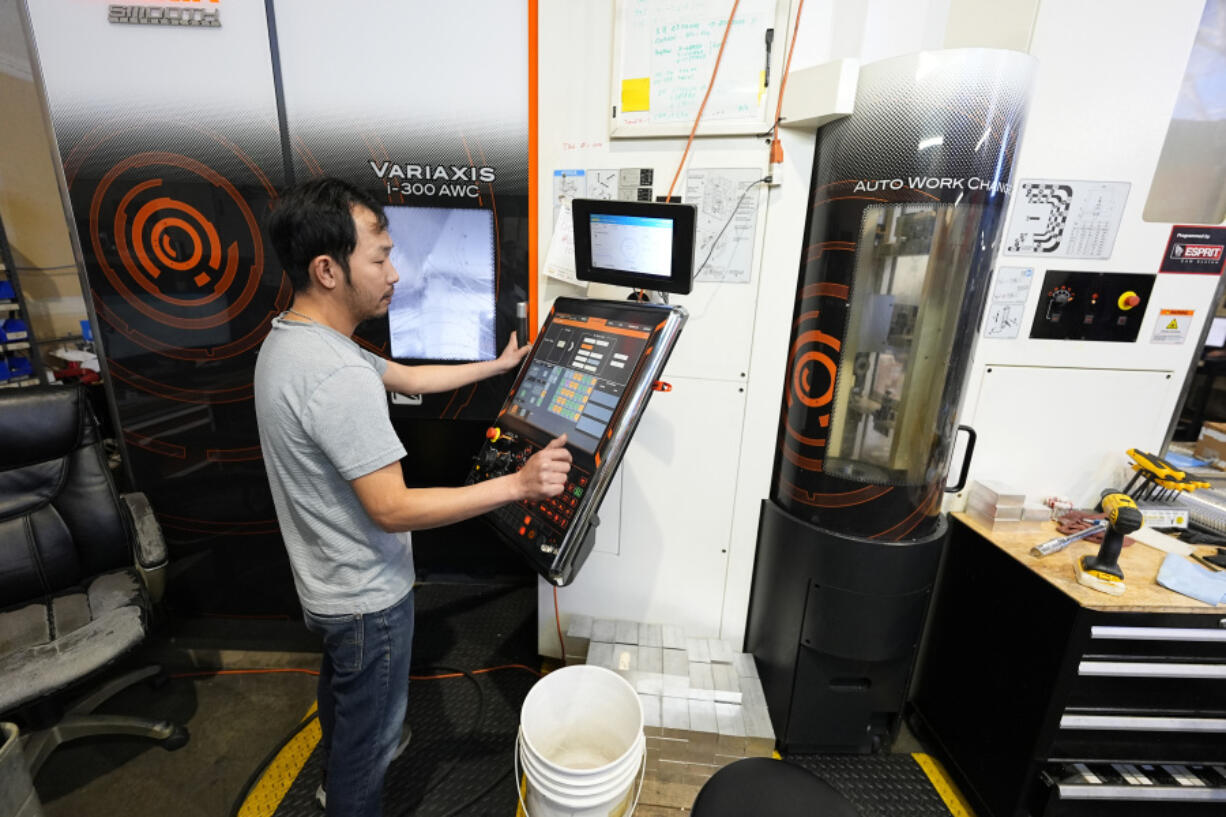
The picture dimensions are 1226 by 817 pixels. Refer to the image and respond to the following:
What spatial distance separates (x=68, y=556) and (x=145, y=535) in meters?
0.26

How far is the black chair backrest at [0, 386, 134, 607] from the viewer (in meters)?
1.72

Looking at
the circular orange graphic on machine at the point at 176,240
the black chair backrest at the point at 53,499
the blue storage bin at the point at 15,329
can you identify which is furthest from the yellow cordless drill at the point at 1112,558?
the blue storage bin at the point at 15,329

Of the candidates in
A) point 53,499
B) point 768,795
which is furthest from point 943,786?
point 53,499

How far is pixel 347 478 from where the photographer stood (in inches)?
42.1

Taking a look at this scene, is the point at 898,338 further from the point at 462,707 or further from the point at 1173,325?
the point at 462,707

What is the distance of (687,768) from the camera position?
4.66 ft

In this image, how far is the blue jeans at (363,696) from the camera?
50.0 inches

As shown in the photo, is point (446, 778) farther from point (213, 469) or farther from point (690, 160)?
Answer: point (690, 160)

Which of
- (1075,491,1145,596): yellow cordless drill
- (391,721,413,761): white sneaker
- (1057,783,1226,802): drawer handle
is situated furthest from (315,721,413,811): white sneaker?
(1075,491,1145,596): yellow cordless drill

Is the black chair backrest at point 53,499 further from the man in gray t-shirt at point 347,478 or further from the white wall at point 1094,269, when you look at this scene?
the white wall at point 1094,269

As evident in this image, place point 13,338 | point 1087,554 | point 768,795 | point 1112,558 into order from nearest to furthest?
point 768,795 → point 1112,558 → point 1087,554 → point 13,338

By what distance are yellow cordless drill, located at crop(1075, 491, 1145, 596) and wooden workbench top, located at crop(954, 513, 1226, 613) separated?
0.02m

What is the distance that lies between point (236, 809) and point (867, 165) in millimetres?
2639

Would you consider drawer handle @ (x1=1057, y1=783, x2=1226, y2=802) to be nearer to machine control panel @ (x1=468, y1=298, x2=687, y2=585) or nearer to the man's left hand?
machine control panel @ (x1=468, y1=298, x2=687, y2=585)
